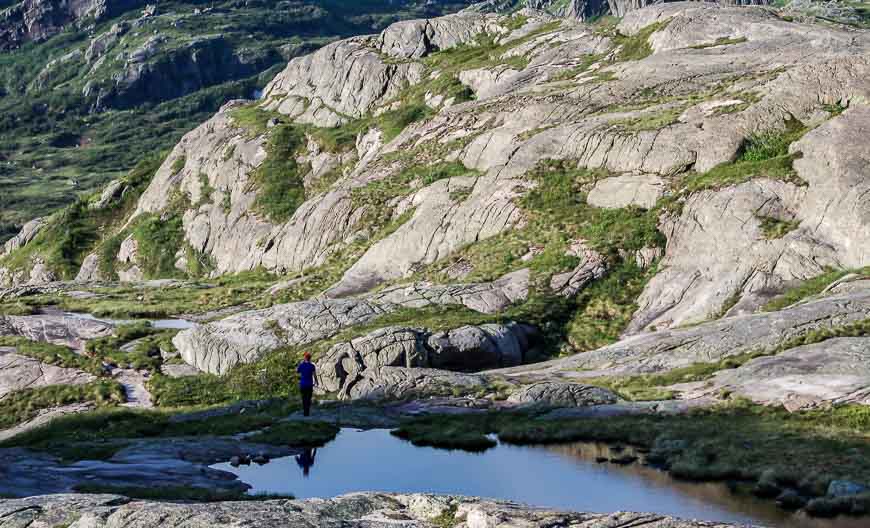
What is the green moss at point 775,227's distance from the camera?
52.9 meters

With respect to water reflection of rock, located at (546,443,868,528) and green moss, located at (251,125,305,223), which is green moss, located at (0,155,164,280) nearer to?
green moss, located at (251,125,305,223)

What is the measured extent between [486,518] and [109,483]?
15442 mm

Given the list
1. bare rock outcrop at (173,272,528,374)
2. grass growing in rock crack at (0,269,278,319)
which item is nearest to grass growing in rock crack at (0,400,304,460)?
bare rock outcrop at (173,272,528,374)

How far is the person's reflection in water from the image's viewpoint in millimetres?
33506

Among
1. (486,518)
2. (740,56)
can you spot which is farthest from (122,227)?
(486,518)

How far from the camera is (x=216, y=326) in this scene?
6097 cm

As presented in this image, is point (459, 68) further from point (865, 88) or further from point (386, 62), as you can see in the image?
point (865, 88)

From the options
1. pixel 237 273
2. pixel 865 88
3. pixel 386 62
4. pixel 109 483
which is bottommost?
pixel 237 273

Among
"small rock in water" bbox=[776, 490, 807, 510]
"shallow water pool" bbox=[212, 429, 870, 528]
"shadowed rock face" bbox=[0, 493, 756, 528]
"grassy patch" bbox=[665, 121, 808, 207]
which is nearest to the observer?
"shadowed rock face" bbox=[0, 493, 756, 528]

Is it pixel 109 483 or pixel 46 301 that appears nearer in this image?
pixel 109 483

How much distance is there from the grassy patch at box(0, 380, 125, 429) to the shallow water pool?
2448 centimetres

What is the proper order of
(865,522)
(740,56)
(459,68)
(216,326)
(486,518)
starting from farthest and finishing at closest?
(459,68) → (740,56) → (216,326) → (865,522) → (486,518)

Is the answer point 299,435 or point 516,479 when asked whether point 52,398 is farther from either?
point 516,479

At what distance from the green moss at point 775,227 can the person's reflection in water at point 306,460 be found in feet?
98.0
